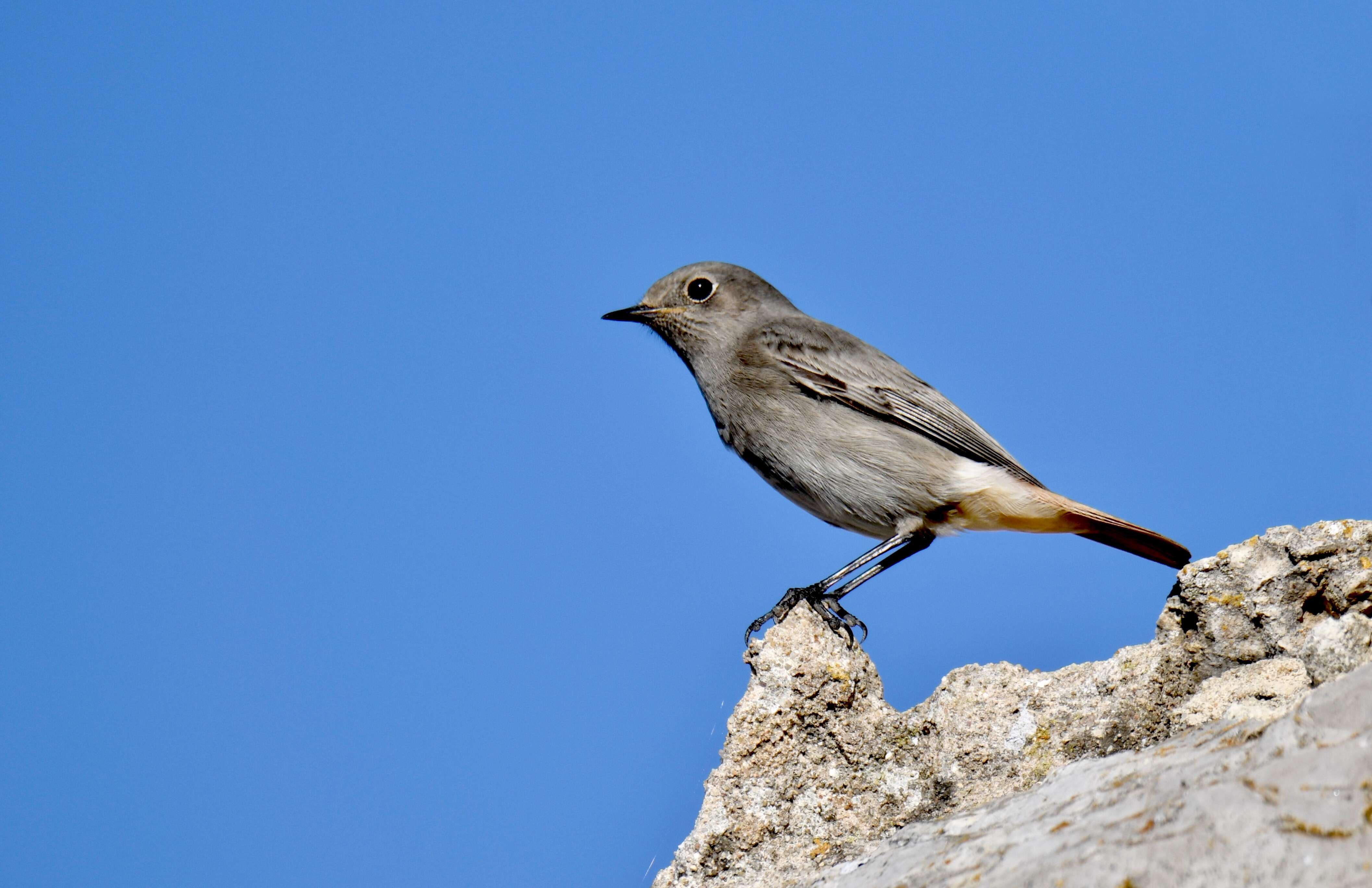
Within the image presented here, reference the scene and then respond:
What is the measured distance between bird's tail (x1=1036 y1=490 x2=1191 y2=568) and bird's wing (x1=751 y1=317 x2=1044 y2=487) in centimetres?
35

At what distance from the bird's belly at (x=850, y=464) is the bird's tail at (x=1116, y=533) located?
800 millimetres

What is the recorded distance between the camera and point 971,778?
5230mm

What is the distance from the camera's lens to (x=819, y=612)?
6.96 m

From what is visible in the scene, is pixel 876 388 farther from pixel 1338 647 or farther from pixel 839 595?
pixel 1338 647

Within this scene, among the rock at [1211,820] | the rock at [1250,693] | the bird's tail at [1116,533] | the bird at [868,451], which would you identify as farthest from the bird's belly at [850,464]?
the rock at [1211,820]

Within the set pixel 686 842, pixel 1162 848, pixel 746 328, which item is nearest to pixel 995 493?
pixel 746 328

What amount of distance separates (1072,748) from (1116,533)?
2944 millimetres

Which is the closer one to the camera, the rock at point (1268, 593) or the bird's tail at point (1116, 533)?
the rock at point (1268, 593)

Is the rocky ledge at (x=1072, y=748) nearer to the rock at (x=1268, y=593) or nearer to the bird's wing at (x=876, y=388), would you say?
the rock at (x=1268, y=593)

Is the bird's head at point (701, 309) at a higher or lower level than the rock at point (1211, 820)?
higher

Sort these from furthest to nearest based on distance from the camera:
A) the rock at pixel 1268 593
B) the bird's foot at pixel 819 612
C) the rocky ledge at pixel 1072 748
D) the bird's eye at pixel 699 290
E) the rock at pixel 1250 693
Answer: the bird's eye at pixel 699 290, the bird's foot at pixel 819 612, the rock at pixel 1268 593, the rock at pixel 1250 693, the rocky ledge at pixel 1072 748

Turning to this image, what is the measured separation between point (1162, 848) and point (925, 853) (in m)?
1.29

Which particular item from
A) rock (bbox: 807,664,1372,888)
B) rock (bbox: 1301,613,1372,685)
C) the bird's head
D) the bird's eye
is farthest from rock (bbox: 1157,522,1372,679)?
the bird's eye

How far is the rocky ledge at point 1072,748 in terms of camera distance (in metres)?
3.24
